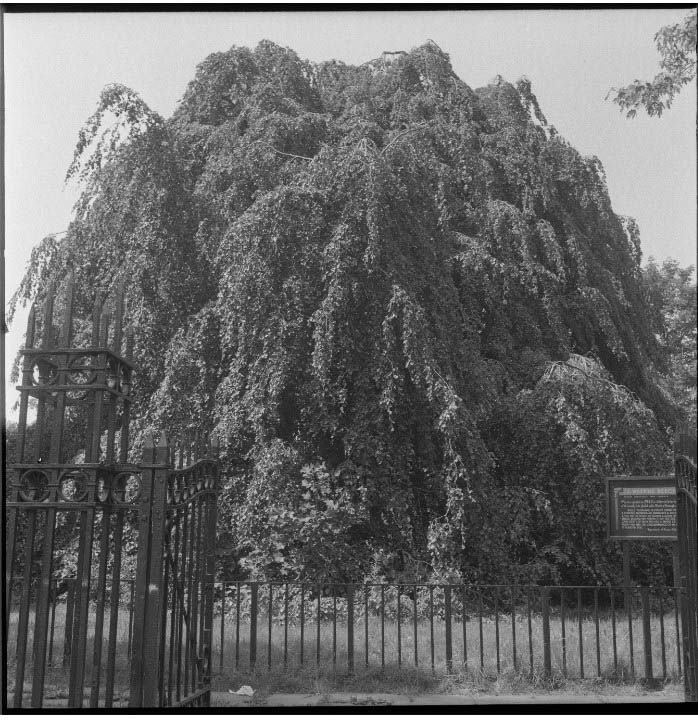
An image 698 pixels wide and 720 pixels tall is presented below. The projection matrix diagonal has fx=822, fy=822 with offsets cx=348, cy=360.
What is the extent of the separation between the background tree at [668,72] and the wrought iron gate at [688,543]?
320 centimetres

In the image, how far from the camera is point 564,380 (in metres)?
11.2

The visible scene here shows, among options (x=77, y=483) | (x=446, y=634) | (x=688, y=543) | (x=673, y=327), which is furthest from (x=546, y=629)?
(x=673, y=327)

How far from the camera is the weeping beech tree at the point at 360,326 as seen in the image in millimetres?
10133

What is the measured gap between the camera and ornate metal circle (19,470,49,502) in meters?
4.73

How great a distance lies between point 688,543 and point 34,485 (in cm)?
401

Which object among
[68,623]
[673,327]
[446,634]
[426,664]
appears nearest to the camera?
[68,623]

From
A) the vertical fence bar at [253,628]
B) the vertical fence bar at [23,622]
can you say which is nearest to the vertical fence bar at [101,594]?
the vertical fence bar at [23,622]

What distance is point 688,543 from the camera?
5.17 m

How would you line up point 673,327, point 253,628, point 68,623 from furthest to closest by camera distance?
point 673,327, point 253,628, point 68,623

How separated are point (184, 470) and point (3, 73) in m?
3.45

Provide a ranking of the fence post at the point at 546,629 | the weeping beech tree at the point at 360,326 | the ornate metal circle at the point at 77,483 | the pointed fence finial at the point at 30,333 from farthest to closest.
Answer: the weeping beech tree at the point at 360,326, the fence post at the point at 546,629, the pointed fence finial at the point at 30,333, the ornate metal circle at the point at 77,483

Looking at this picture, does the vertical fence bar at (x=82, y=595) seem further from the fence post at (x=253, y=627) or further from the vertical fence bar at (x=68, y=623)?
the fence post at (x=253, y=627)

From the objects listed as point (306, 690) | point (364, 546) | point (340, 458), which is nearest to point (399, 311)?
point (340, 458)

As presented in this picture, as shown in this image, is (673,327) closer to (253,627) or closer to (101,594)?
(253,627)
